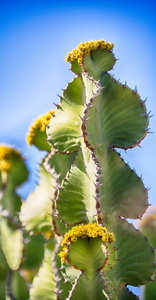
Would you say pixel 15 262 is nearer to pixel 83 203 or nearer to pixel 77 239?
pixel 83 203

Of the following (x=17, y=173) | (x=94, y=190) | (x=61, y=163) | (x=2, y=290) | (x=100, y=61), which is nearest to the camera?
(x=94, y=190)

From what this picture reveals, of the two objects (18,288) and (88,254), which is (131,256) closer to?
(88,254)

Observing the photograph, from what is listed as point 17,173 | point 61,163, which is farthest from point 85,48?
point 17,173

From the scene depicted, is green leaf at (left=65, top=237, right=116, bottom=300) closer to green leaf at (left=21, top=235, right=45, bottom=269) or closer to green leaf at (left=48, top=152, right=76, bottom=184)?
green leaf at (left=48, top=152, right=76, bottom=184)

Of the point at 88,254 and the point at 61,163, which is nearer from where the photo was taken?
the point at 88,254

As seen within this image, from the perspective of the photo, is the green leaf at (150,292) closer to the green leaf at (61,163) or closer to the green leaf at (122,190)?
the green leaf at (122,190)

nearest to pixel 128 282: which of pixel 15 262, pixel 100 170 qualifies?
pixel 100 170
